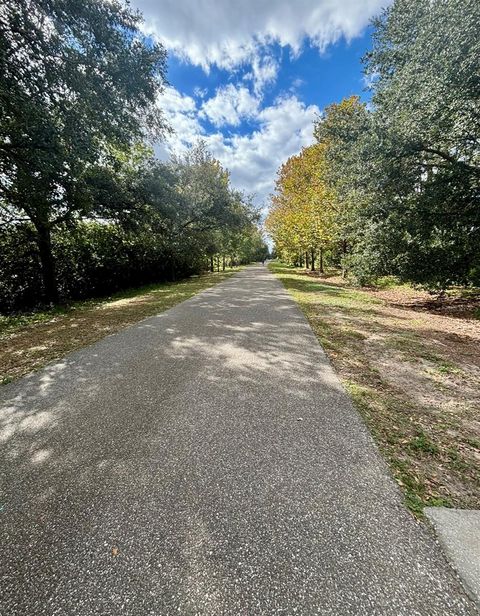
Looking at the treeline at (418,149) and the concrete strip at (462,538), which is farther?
the treeline at (418,149)

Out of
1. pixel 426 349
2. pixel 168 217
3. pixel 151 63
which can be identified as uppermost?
pixel 151 63

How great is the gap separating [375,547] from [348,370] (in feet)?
7.97

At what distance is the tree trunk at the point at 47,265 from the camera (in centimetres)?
930

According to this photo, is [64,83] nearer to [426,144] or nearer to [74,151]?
[74,151]

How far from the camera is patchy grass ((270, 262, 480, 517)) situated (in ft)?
6.39

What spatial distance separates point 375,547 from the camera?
4.77 feet

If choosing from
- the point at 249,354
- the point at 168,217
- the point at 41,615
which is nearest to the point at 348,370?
the point at 249,354

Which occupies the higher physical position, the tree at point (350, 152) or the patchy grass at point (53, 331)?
the tree at point (350, 152)

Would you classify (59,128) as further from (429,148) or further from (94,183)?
(429,148)

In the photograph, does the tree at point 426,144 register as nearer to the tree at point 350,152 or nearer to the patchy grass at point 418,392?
the tree at point 350,152

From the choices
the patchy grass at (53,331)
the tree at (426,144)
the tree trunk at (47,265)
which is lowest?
the patchy grass at (53,331)

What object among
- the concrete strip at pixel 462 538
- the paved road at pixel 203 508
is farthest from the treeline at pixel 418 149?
the concrete strip at pixel 462 538

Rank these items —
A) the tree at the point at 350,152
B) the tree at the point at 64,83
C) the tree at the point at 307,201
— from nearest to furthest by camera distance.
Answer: the tree at the point at 64,83 < the tree at the point at 350,152 < the tree at the point at 307,201

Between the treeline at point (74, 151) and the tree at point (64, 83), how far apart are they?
2cm
